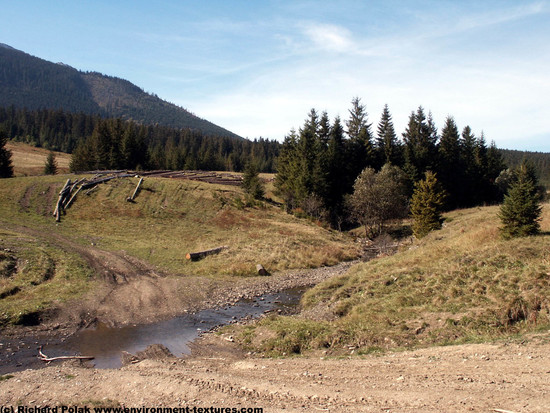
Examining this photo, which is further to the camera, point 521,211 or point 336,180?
point 336,180

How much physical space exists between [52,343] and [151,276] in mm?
11958

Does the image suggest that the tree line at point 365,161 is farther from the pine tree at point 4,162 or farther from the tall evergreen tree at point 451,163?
the pine tree at point 4,162

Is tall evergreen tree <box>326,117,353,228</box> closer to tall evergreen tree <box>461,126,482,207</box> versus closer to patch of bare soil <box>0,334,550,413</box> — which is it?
tall evergreen tree <box>461,126,482,207</box>

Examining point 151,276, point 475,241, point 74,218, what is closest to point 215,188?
point 74,218

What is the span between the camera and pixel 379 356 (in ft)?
40.5

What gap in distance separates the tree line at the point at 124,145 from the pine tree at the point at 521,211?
215ft

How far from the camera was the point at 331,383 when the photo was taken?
32.7 ft

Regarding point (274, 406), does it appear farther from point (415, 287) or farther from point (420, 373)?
point (415, 287)

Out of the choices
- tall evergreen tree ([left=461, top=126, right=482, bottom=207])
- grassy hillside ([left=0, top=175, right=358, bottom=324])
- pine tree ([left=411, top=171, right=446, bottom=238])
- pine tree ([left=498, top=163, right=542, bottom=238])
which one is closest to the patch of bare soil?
grassy hillside ([left=0, top=175, right=358, bottom=324])

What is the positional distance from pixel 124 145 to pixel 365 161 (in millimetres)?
48432

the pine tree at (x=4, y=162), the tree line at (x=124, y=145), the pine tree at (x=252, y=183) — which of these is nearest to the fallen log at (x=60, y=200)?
the pine tree at (x=4, y=162)

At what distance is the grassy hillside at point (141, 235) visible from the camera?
77.5 feet

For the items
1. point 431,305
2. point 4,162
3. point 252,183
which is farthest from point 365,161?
point 4,162

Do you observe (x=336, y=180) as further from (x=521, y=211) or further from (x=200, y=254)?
(x=521, y=211)
